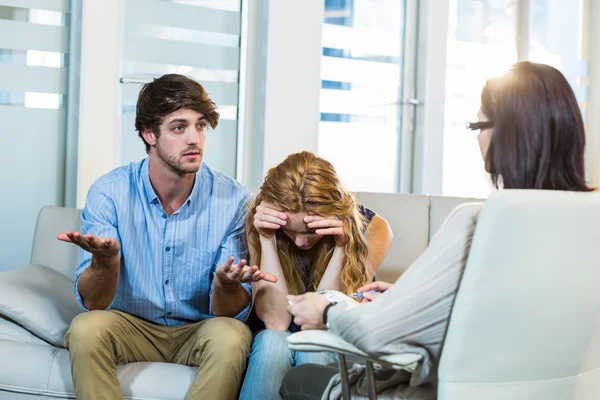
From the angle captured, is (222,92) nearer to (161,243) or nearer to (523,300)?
(161,243)

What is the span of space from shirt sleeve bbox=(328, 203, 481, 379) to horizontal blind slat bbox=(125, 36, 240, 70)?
2725mm

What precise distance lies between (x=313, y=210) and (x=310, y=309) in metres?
0.72

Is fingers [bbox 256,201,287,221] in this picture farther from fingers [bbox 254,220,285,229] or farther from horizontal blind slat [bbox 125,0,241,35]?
horizontal blind slat [bbox 125,0,241,35]

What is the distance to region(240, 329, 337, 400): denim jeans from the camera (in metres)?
2.15

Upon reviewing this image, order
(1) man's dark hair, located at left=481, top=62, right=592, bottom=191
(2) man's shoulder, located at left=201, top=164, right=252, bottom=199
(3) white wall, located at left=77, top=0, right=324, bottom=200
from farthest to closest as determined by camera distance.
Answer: (3) white wall, located at left=77, top=0, right=324, bottom=200
(2) man's shoulder, located at left=201, top=164, right=252, bottom=199
(1) man's dark hair, located at left=481, top=62, right=592, bottom=191

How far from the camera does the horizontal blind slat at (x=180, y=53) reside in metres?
3.84

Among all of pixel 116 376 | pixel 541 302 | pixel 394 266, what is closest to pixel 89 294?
pixel 116 376

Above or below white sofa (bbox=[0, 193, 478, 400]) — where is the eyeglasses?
above

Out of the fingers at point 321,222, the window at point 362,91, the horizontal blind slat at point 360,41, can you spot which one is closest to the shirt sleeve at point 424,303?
the fingers at point 321,222

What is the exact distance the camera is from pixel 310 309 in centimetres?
165

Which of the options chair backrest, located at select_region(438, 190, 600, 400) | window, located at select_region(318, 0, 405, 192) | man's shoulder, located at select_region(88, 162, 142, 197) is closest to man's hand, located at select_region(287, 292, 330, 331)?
chair backrest, located at select_region(438, 190, 600, 400)

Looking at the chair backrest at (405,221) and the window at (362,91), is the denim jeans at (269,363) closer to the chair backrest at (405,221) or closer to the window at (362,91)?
the chair backrest at (405,221)

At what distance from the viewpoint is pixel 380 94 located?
17.1 feet

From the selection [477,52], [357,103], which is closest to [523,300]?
[357,103]
